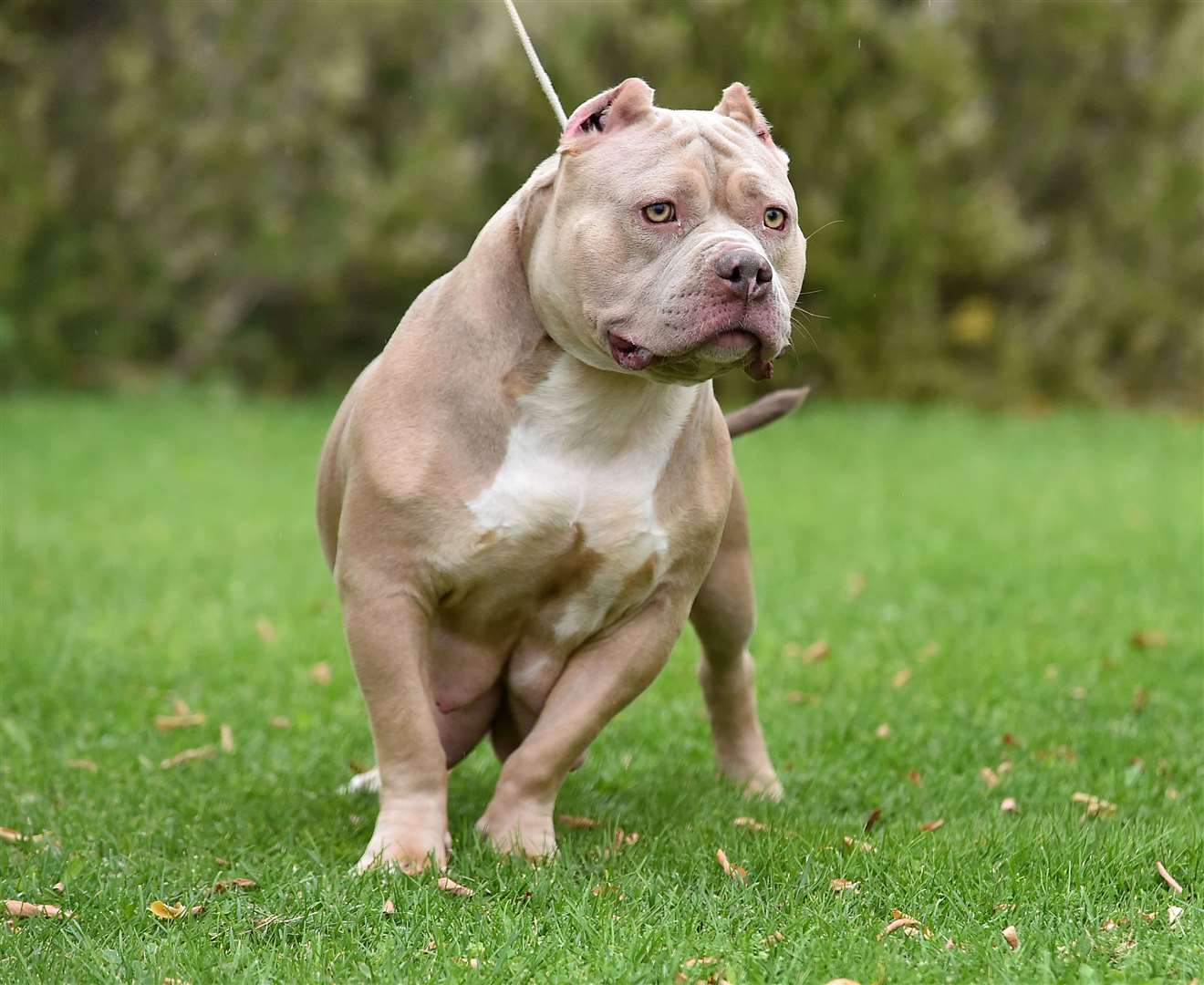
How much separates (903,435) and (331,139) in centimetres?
641

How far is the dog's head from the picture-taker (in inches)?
141

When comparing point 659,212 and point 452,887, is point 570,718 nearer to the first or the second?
point 452,887

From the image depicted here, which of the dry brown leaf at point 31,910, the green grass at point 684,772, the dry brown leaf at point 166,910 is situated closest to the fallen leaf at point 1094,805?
the green grass at point 684,772

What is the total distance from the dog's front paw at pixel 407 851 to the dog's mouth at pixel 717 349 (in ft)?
4.14

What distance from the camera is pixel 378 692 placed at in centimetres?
405

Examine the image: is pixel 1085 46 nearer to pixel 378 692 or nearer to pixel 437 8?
pixel 437 8

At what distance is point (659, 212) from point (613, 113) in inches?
11.6

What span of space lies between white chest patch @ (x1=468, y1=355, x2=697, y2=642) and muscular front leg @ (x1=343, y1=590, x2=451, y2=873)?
345 millimetres

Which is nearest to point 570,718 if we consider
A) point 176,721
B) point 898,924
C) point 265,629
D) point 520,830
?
point 520,830

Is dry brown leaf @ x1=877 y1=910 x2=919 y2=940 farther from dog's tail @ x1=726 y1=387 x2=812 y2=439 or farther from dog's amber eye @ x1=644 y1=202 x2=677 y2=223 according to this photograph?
dog's tail @ x1=726 y1=387 x2=812 y2=439

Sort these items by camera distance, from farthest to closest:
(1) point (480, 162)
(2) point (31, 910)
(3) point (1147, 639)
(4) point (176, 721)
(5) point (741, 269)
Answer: (1) point (480, 162), (3) point (1147, 639), (4) point (176, 721), (2) point (31, 910), (5) point (741, 269)

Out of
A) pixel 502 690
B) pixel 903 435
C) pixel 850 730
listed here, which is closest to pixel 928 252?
pixel 903 435

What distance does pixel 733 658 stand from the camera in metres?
4.94

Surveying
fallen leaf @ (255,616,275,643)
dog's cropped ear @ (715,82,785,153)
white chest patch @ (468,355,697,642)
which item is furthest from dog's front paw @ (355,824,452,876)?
fallen leaf @ (255,616,275,643)
